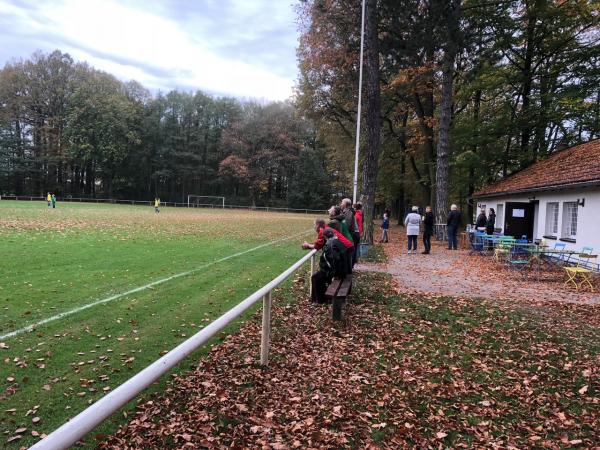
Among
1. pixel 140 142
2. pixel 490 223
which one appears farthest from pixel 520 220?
pixel 140 142

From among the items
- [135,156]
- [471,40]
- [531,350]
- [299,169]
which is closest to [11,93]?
[135,156]

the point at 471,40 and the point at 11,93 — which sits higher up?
the point at 11,93

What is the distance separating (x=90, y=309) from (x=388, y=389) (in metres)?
4.89

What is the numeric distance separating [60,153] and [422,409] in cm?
7389

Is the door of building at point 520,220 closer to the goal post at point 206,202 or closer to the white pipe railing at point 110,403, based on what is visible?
the white pipe railing at point 110,403

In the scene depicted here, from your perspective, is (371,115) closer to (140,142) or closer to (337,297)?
(337,297)

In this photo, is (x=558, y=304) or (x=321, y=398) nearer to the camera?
(x=321, y=398)

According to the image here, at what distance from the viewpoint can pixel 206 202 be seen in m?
71.3

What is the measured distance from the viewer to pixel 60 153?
65.8 metres

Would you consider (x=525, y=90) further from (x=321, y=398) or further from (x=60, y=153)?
(x=60, y=153)

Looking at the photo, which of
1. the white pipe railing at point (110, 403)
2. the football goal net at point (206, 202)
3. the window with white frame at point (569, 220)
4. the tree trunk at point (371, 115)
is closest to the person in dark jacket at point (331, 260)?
the white pipe railing at point (110, 403)

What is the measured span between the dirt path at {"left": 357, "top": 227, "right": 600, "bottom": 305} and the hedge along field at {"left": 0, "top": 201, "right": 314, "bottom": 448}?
3487mm

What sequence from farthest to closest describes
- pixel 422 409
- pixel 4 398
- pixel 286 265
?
pixel 286 265 < pixel 422 409 < pixel 4 398

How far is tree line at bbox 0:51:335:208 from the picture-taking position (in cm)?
6388
